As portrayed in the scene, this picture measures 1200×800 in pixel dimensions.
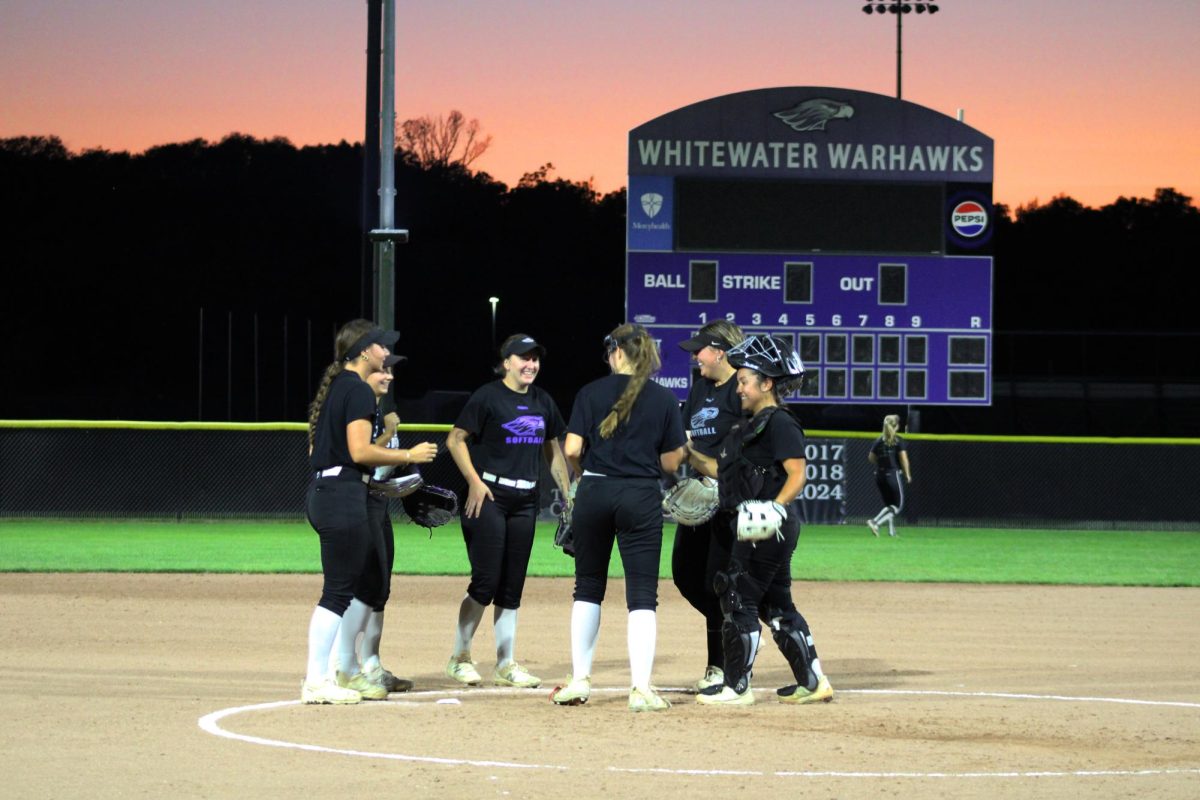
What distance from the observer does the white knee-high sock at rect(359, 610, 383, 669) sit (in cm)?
862

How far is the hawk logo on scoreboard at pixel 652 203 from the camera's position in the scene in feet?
74.4

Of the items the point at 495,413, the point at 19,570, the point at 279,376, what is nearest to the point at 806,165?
the point at 19,570

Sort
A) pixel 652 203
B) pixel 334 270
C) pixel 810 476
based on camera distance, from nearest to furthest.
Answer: pixel 652 203, pixel 810 476, pixel 334 270

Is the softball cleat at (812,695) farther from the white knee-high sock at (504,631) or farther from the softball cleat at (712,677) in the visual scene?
the white knee-high sock at (504,631)

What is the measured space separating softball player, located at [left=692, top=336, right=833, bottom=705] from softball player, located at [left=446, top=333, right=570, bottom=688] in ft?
3.47

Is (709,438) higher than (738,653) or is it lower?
higher

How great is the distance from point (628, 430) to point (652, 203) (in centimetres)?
1490

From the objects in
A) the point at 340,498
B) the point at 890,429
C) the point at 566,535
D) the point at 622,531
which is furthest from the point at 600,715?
the point at 890,429

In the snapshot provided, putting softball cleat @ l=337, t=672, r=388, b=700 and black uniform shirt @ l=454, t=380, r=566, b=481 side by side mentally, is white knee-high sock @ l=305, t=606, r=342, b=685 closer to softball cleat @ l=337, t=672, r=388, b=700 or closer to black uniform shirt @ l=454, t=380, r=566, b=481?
softball cleat @ l=337, t=672, r=388, b=700

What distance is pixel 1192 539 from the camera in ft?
77.3

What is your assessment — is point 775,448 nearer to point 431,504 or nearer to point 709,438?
point 709,438

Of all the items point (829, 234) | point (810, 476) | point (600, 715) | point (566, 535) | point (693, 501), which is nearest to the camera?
point (600, 715)

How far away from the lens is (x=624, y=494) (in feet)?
26.5

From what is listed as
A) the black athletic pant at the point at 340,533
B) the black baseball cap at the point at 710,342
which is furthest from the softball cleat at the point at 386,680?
the black baseball cap at the point at 710,342
